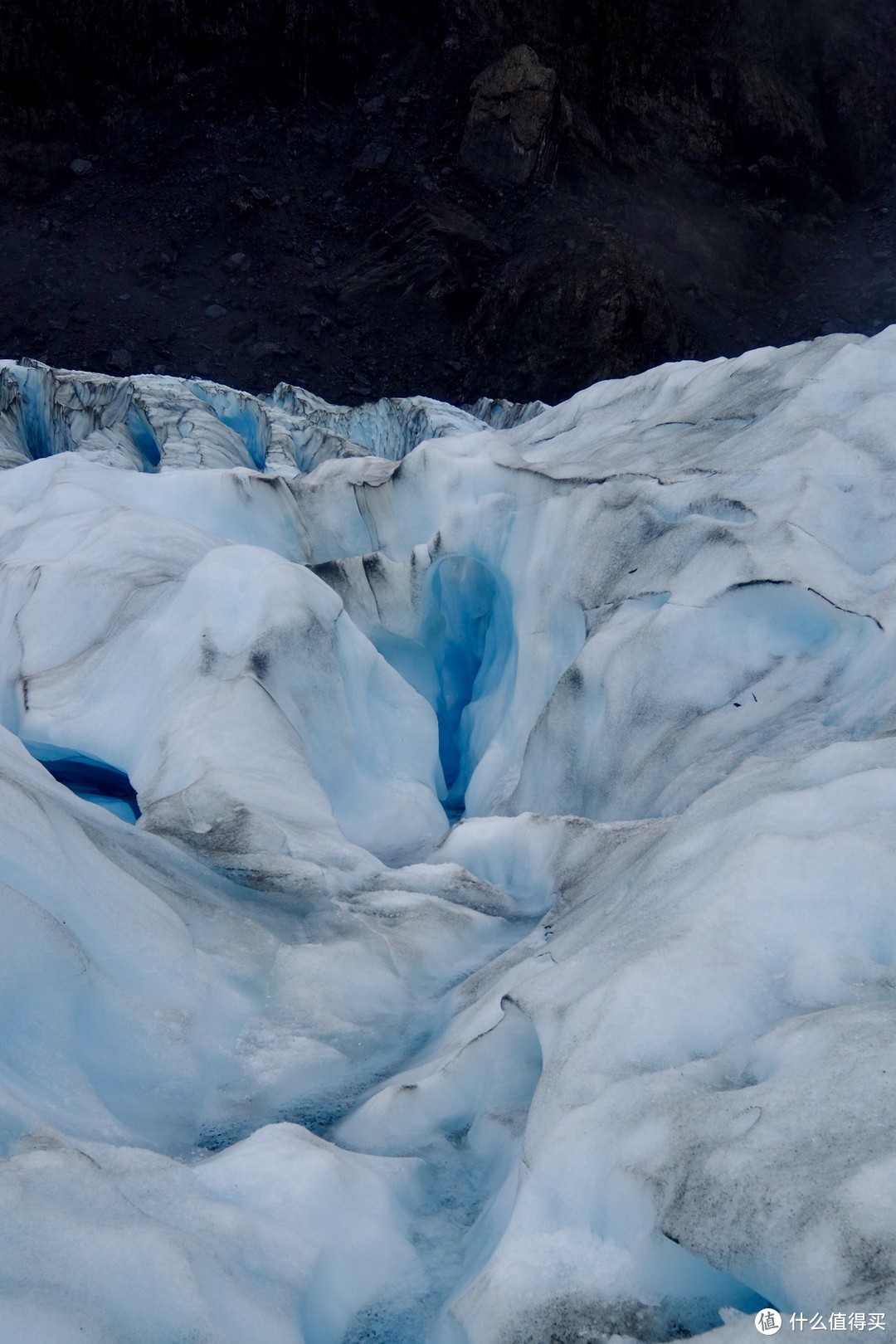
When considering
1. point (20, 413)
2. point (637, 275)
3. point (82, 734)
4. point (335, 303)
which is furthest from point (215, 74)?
point (82, 734)

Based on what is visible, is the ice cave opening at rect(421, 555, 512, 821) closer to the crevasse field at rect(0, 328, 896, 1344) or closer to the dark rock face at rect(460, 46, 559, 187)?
the crevasse field at rect(0, 328, 896, 1344)

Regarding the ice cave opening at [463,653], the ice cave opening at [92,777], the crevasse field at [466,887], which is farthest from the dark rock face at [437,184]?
the ice cave opening at [92,777]

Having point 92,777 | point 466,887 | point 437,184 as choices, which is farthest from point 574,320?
point 466,887

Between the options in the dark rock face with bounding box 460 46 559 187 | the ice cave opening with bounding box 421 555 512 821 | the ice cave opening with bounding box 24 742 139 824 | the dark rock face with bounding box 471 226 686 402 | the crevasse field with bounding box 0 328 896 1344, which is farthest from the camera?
the dark rock face with bounding box 460 46 559 187

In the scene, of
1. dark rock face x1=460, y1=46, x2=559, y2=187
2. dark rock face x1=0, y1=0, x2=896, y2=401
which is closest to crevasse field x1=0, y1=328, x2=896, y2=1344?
dark rock face x1=0, y1=0, x2=896, y2=401

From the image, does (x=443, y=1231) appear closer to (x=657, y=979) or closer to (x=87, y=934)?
(x=657, y=979)
